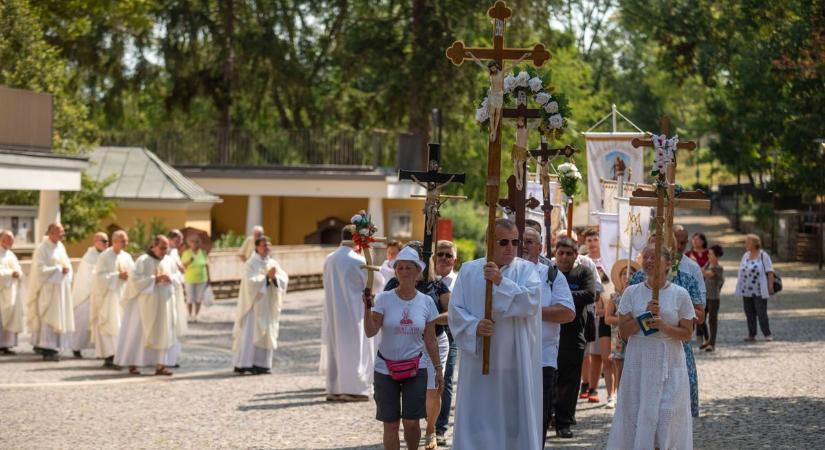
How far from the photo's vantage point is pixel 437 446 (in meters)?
12.4

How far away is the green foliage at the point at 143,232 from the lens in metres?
36.2

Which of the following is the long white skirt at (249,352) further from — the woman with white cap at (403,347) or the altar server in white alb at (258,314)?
the woman with white cap at (403,347)

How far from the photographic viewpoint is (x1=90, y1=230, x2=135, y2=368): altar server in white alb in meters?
20.2

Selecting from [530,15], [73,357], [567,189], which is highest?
[530,15]

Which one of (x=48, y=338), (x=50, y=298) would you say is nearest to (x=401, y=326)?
(x=48, y=338)

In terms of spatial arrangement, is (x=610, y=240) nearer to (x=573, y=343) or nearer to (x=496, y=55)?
(x=573, y=343)

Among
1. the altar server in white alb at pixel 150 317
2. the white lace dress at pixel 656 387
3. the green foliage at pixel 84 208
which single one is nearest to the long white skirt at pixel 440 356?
the white lace dress at pixel 656 387

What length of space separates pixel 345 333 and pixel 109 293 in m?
5.31

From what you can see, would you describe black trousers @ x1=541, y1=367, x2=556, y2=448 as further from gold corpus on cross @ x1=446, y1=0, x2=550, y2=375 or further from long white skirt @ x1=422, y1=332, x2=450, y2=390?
gold corpus on cross @ x1=446, y1=0, x2=550, y2=375

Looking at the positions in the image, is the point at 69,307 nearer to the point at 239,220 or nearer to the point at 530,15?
the point at 530,15

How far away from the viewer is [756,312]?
2336cm

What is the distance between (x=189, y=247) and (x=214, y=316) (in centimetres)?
180

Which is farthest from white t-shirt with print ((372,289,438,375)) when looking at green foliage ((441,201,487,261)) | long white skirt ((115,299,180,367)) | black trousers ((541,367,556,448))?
green foliage ((441,201,487,261))

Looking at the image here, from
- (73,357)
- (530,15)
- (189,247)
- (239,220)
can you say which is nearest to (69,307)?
(73,357)
